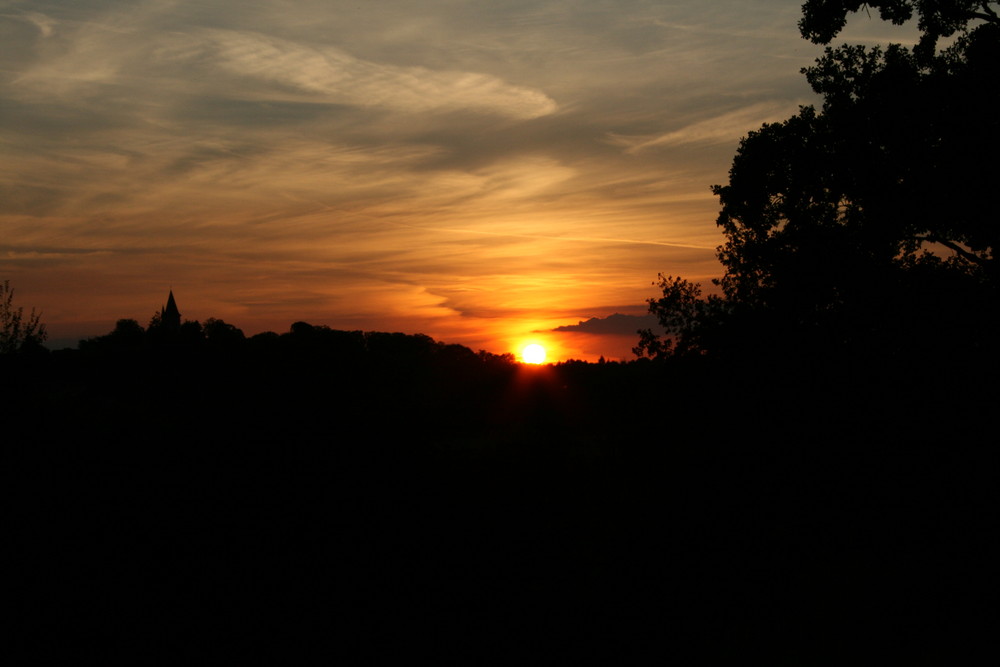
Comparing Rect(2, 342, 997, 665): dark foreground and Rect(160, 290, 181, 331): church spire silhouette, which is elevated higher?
Rect(160, 290, 181, 331): church spire silhouette

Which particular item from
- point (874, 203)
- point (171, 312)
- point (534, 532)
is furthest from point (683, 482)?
point (171, 312)

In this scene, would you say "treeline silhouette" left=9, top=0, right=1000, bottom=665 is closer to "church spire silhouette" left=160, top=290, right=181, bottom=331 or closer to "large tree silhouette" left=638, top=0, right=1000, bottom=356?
"large tree silhouette" left=638, top=0, right=1000, bottom=356

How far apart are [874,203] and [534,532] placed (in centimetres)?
1027

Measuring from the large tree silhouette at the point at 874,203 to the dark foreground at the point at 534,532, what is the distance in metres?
1.34

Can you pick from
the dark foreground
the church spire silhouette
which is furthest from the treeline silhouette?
the church spire silhouette

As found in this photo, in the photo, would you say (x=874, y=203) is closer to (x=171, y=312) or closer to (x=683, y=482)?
(x=683, y=482)

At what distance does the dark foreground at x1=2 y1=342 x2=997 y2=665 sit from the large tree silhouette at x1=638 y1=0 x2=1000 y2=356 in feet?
4.39

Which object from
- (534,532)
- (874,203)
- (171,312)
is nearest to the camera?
(534,532)

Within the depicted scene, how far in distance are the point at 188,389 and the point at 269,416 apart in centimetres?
385

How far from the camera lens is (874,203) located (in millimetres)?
17375

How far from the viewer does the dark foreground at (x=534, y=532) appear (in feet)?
38.3

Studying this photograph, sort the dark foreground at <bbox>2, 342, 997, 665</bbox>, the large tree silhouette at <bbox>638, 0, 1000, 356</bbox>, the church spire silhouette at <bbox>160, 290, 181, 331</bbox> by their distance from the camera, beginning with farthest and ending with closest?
the church spire silhouette at <bbox>160, 290, 181, 331</bbox> < the large tree silhouette at <bbox>638, 0, 1000, 356</bbox> < the dark foreground at <bbox>2, 342, 997, 665</bbox>

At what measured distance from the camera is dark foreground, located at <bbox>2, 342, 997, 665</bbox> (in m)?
11.7

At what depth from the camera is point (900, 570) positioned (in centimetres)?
1331
